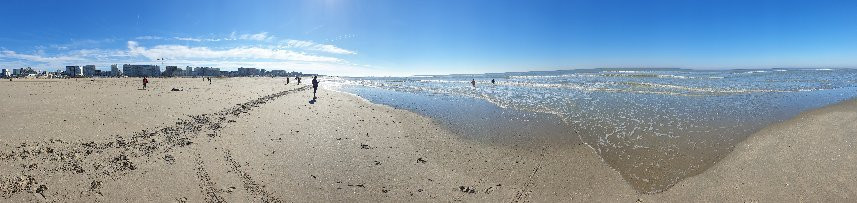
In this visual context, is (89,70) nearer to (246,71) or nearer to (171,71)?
(171,71)

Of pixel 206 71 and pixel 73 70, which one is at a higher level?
pixel 206 71

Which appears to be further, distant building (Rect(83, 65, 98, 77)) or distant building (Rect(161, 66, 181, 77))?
distant building (Rect(161, 66, 181, 77))

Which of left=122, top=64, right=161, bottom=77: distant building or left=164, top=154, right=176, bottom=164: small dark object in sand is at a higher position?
left=122, top=64, right=161, bottom=77: distant building

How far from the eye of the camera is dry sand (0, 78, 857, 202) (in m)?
6.42

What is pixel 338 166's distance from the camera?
27.0 ft

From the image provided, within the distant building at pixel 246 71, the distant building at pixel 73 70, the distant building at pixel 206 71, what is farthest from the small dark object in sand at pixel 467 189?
the distant building at pixel 246 71

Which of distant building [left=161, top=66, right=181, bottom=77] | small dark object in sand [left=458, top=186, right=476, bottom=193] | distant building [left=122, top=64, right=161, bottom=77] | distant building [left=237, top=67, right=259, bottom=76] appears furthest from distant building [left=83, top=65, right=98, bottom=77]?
small dark object in sand [left=458, top=186, right=476, bottom=193]

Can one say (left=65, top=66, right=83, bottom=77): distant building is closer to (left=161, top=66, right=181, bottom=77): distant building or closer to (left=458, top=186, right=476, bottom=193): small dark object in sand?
(left=161, top=66, right=181, bottom=77): distant building

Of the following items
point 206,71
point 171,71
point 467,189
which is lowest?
point 467,189

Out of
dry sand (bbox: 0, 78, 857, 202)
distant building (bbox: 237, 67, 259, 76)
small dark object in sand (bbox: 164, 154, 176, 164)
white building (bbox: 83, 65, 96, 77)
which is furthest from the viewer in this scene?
distant building (bbox: 237, 67, 259, 76)

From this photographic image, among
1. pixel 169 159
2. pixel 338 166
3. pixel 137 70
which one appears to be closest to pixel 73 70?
pixel 137 70

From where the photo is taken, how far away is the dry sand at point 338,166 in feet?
21.1

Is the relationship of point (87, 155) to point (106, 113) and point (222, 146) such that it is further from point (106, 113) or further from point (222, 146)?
point (106, 113)

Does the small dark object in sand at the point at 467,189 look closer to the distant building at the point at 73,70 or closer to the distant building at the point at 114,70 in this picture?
the distant building at the point at 73,70
